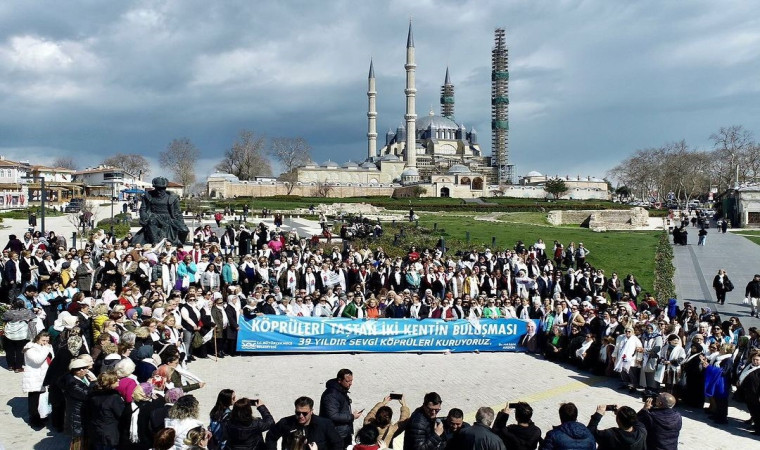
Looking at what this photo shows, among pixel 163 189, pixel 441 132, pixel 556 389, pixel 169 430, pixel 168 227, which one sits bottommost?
pixel 556 389

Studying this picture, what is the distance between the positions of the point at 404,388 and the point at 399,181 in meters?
90.5

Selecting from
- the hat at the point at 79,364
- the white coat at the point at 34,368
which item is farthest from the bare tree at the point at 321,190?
the hat at the point at 79,364

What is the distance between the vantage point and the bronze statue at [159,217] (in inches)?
620

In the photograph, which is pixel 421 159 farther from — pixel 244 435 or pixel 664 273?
pixel 244 435

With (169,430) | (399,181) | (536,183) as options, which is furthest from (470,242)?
(536,183)

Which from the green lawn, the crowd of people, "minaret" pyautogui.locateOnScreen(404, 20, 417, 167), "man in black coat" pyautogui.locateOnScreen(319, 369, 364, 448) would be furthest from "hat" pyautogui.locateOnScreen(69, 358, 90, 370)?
"minaret" pyautogui.locateOnScreen(404, 20, 417, 167)

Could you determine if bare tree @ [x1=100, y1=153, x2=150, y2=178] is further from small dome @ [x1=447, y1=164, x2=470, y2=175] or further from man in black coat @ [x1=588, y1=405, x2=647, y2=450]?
man in black coat @ [x1=588, y1=405, x2=647, y2=450]

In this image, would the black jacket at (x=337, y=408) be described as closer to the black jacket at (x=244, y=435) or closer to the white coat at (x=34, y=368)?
the black jacket at (x=244, y=435)

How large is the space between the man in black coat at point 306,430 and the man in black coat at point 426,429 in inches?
22.8

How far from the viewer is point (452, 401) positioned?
27.4 ft

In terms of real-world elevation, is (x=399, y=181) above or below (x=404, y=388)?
above

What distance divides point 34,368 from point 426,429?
15.8 feet

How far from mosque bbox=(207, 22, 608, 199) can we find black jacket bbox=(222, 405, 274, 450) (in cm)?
7583

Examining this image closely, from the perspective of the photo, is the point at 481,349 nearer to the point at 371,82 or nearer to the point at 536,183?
the point at 371,82
